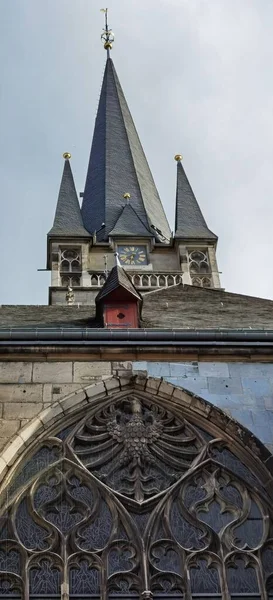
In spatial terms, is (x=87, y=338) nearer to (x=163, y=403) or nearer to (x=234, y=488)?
(x=163, y=403)

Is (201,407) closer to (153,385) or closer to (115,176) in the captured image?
(153,385)

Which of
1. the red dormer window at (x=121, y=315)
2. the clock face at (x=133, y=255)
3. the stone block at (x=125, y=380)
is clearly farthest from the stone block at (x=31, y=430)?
the clock face at (x=133, y=255)

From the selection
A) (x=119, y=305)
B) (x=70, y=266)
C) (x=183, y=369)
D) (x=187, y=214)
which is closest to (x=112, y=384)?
(x=183, y=369)

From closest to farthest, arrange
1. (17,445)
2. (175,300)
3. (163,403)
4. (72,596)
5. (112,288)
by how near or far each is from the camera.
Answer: (72,596) < (17,445) < (163,403) < (112,288) < (175,300)

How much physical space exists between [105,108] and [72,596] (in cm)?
2683

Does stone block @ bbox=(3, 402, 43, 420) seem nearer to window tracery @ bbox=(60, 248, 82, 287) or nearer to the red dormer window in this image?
the red dormer window

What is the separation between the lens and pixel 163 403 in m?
8.92

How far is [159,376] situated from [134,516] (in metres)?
1.42

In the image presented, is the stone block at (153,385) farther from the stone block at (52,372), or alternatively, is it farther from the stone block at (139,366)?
the stone block at (52,372)

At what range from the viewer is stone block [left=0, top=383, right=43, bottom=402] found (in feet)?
28.6

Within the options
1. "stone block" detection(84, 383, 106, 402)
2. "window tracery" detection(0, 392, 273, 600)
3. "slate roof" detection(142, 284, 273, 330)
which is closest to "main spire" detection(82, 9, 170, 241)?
"slate roof" detection(142, 284, 273, 330)

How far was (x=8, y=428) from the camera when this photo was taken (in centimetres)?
845

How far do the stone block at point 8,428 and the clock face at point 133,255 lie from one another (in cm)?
1710

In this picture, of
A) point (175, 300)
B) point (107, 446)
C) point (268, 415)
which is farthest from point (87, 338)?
point (175, 300)
